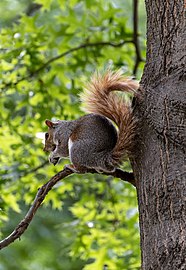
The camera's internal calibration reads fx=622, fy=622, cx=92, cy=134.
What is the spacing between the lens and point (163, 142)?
4.75ft

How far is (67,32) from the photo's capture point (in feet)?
10.4

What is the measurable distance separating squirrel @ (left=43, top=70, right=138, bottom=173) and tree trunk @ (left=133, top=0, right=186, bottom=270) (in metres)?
0.05

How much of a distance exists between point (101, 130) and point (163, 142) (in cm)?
39

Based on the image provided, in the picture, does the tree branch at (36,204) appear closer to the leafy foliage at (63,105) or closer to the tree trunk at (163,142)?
the tree trunk at (163,142)

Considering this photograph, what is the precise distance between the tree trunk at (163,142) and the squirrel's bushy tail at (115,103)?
31 millimetres

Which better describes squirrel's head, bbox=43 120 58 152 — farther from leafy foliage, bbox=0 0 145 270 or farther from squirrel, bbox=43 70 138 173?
leafy foliage, bbox=0 0 145 270

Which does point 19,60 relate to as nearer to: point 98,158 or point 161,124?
point 98,158

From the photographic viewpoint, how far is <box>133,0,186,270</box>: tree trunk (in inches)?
52.9

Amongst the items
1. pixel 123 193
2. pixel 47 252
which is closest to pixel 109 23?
pixel 123 193

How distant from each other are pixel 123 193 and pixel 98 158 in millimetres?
1760

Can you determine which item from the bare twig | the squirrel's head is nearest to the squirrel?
the squirrel's head

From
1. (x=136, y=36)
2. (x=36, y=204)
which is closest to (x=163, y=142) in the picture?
(x=36, y=204)

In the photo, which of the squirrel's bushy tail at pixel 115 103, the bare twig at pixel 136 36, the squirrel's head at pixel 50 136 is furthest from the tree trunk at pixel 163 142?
the bare twig at pixel 136 36

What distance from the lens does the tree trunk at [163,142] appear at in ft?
4.41
